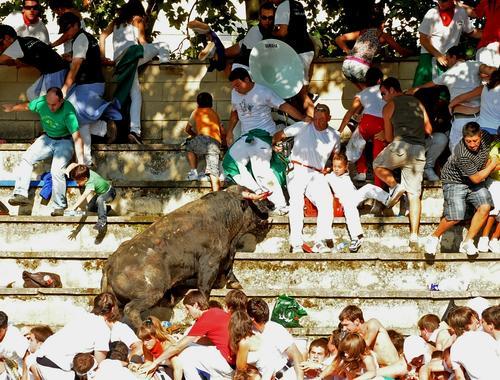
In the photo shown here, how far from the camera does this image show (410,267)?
18.1 meters

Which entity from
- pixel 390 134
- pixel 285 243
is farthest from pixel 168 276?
pixel 390 134

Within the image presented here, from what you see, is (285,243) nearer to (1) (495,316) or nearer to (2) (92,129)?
(2) (92,129)

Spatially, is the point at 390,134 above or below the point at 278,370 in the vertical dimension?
above

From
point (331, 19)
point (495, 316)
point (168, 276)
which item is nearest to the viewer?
point (495, 316)

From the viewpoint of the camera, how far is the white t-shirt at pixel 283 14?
20000 mm

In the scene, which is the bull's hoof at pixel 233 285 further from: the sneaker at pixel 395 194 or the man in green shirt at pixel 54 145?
the man in green shirt at pixel 54 145

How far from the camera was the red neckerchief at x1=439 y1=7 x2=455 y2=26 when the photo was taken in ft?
64.8

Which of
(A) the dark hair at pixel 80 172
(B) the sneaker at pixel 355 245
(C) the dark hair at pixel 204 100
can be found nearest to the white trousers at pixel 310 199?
(B) the sneaker at pixel 355 245

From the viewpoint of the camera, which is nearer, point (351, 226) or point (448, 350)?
point (448, 350)

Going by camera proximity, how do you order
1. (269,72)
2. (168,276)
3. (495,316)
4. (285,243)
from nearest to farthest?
(495,316) < (168,276) < (285,243) < (269,72)

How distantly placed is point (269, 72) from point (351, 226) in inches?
99.9

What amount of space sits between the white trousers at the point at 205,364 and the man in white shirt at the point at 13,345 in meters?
1.47

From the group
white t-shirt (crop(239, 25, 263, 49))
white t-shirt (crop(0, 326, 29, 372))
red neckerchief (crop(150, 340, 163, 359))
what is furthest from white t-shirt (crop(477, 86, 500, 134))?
white t-shirt (crop(0, 326, 29, 372))

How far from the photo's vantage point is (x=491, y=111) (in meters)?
18.9
